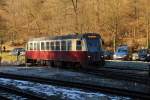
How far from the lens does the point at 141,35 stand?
79.5 metres

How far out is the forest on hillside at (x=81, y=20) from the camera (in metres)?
66.1

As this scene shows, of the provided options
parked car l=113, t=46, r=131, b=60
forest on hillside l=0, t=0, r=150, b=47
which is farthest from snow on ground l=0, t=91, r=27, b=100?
forest on hillside l=0, t=0, r=150, b=47

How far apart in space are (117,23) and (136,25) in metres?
13.6

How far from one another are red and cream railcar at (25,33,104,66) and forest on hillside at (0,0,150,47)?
2300 centimetres

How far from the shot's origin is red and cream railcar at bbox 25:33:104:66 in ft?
115

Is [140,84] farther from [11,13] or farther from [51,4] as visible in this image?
[11,13]

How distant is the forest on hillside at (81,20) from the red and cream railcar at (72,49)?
22996mm

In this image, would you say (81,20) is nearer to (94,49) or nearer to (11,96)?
(94,49)

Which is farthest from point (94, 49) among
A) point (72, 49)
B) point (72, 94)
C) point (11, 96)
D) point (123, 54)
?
point (123, 54)

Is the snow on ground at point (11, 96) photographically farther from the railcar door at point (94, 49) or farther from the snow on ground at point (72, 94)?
the railcar door at point (94, 49)

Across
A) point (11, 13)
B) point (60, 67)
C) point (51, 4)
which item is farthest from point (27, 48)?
point (11, 13)

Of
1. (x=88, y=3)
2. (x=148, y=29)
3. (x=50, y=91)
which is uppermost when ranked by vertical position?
(x=88, y=3)

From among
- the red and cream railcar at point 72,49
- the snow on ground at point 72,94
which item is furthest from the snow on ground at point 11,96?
the red and cream railcar at point 72,49

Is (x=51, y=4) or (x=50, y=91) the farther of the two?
(x=51, y=4)
